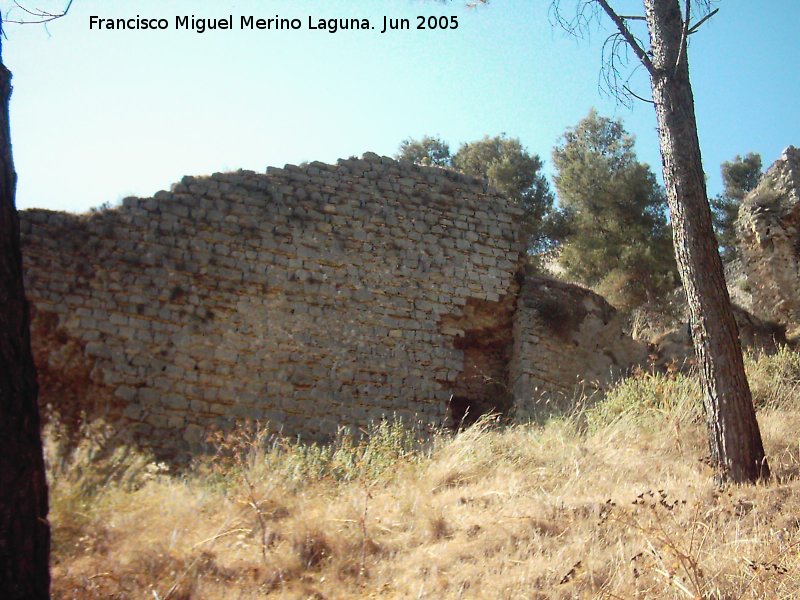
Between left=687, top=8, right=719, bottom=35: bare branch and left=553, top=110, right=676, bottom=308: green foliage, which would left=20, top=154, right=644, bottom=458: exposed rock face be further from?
left=553, top=110, right=676, bottom=308: green foliage

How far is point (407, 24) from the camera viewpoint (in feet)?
27.5

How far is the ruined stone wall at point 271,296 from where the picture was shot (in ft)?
26.9

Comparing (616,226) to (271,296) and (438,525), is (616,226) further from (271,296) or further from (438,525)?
(438,525)

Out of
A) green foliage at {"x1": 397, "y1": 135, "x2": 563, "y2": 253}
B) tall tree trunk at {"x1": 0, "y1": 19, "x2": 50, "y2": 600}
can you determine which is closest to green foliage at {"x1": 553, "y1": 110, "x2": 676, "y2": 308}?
green foliage at {"x1": 397, "y1": 135, "x2": 563, "y2": 253}

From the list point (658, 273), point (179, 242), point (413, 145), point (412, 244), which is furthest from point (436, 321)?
point (413, 145)

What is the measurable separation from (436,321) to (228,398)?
2.75 m

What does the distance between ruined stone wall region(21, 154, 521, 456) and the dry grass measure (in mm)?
1432

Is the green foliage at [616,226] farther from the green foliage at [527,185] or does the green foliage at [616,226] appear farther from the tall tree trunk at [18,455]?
the tall tree trunk at [18,455]

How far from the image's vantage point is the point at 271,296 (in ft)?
29.8

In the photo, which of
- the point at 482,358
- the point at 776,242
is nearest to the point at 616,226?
the point at 776,242

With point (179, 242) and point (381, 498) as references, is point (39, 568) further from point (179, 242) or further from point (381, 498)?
point (179, 242)

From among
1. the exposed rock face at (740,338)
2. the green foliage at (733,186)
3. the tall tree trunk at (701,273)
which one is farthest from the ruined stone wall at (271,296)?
the green foliage at (733,186)

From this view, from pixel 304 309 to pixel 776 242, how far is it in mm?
8831

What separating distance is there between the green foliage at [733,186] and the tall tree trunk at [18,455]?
27.3 metres
